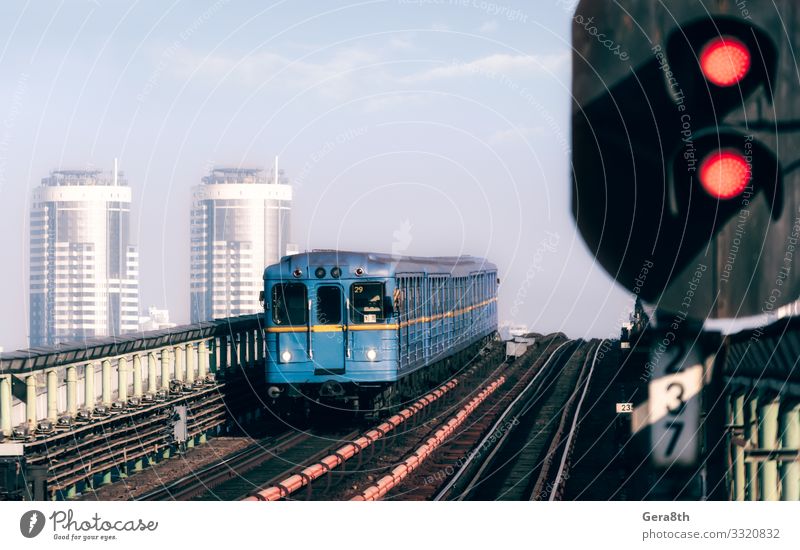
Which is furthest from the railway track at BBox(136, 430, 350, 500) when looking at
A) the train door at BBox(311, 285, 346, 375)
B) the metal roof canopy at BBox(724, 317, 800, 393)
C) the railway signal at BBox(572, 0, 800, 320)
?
the railway signal at BBox(572, 0, 800, 320)

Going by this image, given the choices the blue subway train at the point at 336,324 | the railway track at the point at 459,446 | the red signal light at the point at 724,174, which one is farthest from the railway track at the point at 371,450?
the red signal light at the point at 724,174

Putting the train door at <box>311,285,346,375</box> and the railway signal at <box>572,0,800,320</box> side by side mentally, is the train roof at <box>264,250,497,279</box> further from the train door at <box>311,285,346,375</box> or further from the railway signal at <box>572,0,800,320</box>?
the railway signal at <box>572,0,800,320</box>

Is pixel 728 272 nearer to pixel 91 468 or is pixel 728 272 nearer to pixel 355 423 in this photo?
pixel 91 468

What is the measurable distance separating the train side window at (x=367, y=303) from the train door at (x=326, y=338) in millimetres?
259

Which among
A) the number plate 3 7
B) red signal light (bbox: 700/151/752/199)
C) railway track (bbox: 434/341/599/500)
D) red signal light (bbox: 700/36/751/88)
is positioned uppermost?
red signal light (bbox: 700/36/751/88)

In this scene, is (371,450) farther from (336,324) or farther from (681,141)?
(681,141)

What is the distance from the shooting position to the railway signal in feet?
13.8

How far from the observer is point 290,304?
23844mm

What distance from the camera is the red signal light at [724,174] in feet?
13.7

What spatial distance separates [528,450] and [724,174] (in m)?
18.8

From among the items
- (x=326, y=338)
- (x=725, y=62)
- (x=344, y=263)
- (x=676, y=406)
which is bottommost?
(x=326, y=338)

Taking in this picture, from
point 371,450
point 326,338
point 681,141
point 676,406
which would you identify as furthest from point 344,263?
point 681,141

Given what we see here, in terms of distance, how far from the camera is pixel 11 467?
41.7ft

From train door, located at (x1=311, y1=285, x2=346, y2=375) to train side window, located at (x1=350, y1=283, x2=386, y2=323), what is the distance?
26cm
